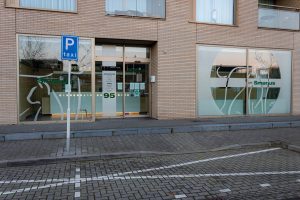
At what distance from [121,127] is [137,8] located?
4.94m

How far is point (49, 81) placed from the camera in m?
11.8

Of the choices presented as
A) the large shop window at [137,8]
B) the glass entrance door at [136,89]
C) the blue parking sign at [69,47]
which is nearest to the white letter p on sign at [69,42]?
the blue parking sign at [69,47]

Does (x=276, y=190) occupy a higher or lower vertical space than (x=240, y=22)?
lower

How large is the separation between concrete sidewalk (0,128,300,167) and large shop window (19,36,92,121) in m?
2.81

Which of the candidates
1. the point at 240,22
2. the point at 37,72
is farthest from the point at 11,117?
the point at 240,22

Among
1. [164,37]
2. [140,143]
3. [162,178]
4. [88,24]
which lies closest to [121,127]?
[140,143]

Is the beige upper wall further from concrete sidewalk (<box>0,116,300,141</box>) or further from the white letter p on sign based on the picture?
the white letter p on sign

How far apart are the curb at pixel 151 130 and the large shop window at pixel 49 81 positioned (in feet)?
7.51

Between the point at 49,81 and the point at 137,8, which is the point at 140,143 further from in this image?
the point at 137,8

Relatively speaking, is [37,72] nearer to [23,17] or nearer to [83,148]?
[23,17]

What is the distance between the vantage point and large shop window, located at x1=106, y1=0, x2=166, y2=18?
12.3 metres

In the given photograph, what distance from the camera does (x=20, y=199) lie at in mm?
4953

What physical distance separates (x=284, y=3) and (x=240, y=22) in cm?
372

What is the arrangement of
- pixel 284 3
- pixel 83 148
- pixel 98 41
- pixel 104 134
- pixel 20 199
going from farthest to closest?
pixel 284 3, pixel 98 41, pixel 104 134, pixel 83 148, pixel 20 199
